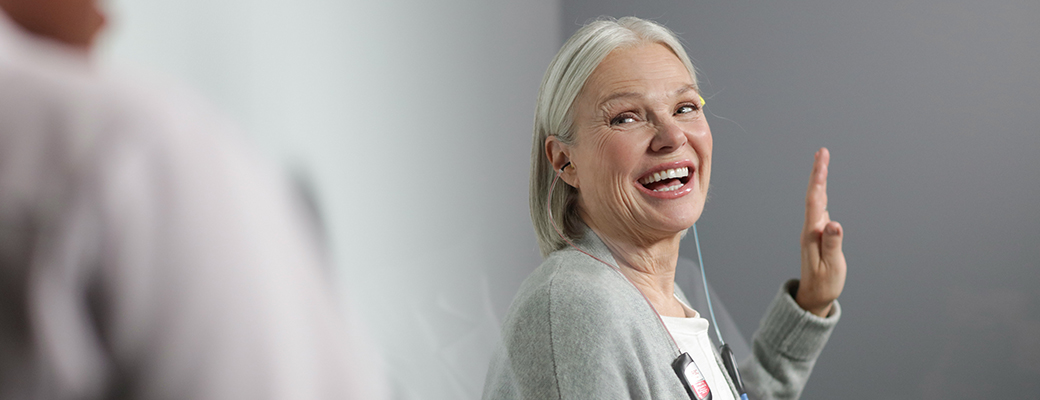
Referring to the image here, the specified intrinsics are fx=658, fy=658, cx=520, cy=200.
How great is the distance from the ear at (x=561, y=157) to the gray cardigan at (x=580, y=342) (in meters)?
0.14

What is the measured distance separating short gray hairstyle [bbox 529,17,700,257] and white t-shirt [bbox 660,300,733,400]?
19 cm

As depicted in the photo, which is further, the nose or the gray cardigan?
the nose

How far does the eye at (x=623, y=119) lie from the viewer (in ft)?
2.93

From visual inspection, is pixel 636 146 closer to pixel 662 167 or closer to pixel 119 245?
pixel 662 167

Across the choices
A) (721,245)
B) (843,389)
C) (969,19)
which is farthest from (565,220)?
(969,19)

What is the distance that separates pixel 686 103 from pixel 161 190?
85cm

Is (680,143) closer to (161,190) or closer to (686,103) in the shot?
(686,103)

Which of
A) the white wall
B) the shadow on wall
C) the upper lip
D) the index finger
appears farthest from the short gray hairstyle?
the shadow on wall

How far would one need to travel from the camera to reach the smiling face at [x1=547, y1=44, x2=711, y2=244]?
89 cm

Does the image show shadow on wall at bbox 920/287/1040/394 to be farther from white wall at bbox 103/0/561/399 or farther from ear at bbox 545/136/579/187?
white wall at bbox 103/0/561/399

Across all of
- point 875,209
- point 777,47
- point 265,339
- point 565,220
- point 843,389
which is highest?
point 777,47

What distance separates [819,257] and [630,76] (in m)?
0.58

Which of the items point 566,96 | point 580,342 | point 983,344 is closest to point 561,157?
point 566,96

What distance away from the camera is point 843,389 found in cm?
185
